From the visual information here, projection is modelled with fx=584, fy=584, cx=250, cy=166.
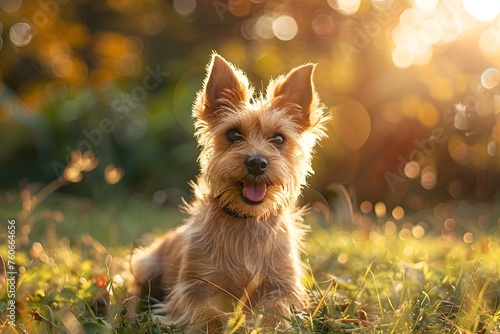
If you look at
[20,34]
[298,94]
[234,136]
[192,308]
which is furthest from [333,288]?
[20,34]

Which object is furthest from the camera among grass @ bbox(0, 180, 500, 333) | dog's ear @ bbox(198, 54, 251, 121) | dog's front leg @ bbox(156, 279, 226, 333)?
dog's ear @ bbox(198, 54, 251, 121)

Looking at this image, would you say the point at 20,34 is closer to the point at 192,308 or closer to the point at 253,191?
the point at 253,191

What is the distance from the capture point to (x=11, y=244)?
4.55 metres

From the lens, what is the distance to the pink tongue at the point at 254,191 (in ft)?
12.9

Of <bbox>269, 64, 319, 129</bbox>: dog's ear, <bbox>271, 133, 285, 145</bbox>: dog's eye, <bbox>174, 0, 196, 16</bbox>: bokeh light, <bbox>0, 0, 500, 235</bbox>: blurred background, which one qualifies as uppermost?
<bbox>174, 0, 196, 16</bbox>: bokeh light

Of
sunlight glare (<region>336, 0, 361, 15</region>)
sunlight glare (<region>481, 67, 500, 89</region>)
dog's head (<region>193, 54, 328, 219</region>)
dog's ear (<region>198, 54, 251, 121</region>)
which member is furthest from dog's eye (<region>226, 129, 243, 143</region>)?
sunlight glare (<region>336, 0, 361, 15</region>)

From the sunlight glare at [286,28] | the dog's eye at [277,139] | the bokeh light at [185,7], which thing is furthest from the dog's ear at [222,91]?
the bokeh light at [185,7]

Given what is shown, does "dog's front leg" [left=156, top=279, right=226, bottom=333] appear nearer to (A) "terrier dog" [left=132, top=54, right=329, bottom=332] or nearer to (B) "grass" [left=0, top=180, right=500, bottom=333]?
(A) "terrier dog" [left=132, top=54, right=329, bottom=332]

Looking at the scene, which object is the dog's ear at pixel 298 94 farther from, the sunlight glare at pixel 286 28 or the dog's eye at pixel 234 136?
the sunlight glare at pixel 286 28

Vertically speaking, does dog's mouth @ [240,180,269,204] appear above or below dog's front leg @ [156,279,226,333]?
above

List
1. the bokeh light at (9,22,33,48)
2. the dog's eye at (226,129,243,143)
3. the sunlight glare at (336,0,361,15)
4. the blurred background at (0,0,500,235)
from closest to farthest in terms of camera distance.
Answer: the dog's eye at (226,129,243,143), the blurred background at (0,0,500,235), the sunlight glare at (336,0,361,15), the bokeh light at (9,22,33,48)

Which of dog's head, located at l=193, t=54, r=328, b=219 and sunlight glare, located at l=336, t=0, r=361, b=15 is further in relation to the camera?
sunlight glare, located at l=336, t=0, r=361, b=15

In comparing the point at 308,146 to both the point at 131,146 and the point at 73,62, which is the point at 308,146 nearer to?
the point at 131,146

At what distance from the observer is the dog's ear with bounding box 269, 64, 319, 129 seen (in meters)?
4.32
